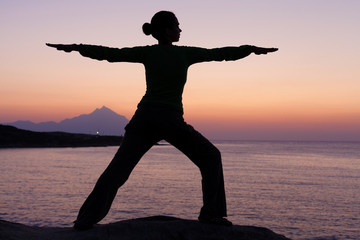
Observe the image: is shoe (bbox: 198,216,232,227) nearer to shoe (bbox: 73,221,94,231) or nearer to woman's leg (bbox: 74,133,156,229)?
woman's leg (bbox: 74,133,156,229)

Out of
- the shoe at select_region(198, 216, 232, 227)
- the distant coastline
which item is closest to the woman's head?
the shoe at select_region(198, 216, 232, 227)

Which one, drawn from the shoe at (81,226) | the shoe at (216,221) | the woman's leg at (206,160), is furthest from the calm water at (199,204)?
the shoe at (81,226)

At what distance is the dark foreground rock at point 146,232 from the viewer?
4.68 metres

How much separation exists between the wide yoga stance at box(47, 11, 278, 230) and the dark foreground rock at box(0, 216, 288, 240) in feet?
0.83

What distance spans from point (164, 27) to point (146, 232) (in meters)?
2.68

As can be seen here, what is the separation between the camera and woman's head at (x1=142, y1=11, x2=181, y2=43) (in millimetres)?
4609

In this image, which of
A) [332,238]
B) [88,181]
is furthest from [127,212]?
[88,181]

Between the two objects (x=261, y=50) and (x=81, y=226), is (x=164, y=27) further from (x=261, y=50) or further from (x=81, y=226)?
(x=81, y=226)

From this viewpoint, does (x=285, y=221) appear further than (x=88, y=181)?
No

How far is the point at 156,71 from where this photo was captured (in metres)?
4.51

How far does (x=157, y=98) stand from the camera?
179 inches

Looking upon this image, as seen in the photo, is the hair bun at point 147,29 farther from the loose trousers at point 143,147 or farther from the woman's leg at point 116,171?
the woman's leg at point 116,171

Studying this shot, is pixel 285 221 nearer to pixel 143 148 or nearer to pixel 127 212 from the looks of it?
pixel 127 212

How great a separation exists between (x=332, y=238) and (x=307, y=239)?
1187 mm
